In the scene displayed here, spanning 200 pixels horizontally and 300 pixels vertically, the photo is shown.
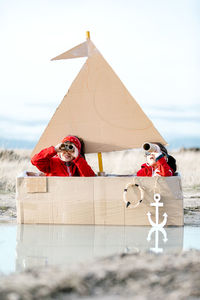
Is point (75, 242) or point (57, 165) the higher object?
point (57, 165)

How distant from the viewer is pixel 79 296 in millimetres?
1687

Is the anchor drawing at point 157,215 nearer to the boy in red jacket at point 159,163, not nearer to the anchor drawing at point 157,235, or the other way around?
the anchor drawing at point 157,235

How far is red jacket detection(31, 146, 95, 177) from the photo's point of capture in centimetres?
354

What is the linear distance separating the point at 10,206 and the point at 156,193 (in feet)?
5.89

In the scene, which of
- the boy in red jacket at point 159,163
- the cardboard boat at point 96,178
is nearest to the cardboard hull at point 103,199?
the cardboard boat at point 96,178

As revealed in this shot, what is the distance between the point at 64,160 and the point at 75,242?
3.25ft

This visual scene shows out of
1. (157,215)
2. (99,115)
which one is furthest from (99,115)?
(157,215)

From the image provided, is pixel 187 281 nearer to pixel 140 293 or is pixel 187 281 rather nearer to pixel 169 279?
pixel 169 279

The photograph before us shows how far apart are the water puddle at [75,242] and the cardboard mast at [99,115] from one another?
2.37 feet

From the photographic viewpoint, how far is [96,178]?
10.7 ft

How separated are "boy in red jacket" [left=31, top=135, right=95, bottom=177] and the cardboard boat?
0.13 m

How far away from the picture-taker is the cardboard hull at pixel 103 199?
3262 millimetres

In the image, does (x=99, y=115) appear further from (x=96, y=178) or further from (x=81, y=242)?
(x=81, y=242)

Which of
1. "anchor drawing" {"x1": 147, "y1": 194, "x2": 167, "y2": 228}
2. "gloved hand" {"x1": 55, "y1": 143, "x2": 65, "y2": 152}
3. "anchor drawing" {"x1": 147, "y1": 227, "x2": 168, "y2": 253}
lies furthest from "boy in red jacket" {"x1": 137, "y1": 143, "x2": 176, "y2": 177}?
"gloved hand" {"x1": 55, "y1": 143, "x2": 65, "y2": 152}
